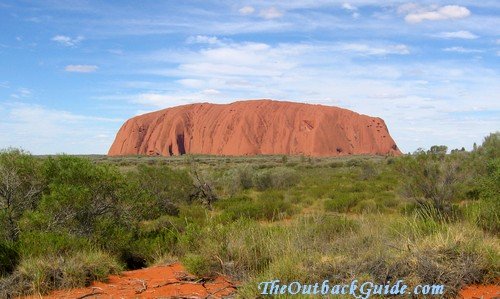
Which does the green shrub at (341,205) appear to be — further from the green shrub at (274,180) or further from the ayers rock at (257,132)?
the ayers rock at (257,132)

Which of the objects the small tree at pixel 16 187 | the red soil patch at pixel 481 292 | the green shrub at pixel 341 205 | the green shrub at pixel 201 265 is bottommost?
the green shrub at pixel 341 205

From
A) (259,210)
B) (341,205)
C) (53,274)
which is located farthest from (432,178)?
(53,274)

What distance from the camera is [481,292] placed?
5262mm

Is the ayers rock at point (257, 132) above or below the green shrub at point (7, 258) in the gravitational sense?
above

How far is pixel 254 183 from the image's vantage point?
26.1 m

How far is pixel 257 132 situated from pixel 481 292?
103417 millimetres

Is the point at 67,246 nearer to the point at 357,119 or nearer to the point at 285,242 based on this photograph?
the point at 285,242

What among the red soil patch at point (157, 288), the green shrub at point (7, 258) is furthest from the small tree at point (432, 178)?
the green shrub at point (7, 258)

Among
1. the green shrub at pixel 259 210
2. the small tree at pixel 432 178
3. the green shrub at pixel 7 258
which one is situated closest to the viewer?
the green shrub at pixel 7 258

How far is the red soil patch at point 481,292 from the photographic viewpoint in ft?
16.7

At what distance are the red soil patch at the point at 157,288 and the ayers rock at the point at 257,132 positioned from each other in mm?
91750

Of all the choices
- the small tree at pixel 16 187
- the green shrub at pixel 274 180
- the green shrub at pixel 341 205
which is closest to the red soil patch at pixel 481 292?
the small tree at pixel 16 187

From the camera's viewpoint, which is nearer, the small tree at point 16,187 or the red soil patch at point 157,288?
the red soil patch at point 157,288

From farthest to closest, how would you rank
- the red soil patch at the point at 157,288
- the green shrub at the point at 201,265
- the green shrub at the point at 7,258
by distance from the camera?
1. the green shrub at the point at 7,258
2. the green shrub at the point at 201,265
3. the red soil patch at the point at 157,288
